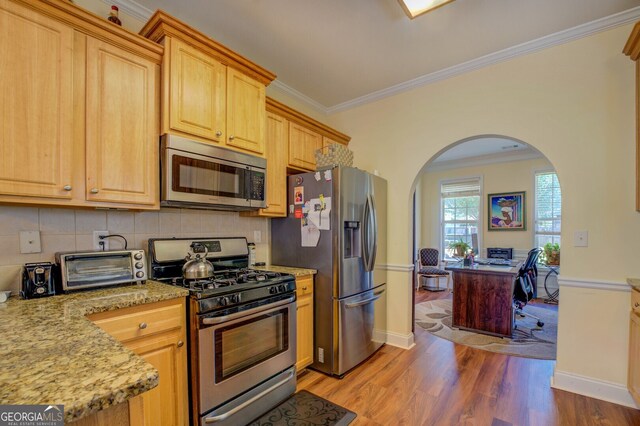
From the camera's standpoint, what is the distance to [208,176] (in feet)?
6.60

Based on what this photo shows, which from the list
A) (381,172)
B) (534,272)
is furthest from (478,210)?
(381,172)

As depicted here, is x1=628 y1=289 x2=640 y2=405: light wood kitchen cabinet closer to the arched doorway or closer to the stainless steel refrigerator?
the stainless steel refrigerator

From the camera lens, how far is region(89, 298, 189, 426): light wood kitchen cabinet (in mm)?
1388

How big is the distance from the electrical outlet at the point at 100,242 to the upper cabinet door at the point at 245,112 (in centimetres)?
99

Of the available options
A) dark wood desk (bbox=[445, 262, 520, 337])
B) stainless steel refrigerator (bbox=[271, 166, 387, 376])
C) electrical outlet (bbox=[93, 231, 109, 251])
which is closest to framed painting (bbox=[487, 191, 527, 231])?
dark wood desk (bbox=[445, 262, 520, 337])

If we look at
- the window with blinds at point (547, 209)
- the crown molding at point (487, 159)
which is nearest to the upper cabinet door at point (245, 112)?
the crown molding at point (487, 159)

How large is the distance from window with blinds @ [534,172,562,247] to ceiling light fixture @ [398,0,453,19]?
16.1 feet

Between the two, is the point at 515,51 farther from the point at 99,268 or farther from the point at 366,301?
the point at 99,268

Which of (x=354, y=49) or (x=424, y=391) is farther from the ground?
(x=354, y=49)

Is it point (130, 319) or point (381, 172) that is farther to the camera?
point (381, 172)

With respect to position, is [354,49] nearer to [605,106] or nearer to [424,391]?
[605,106]

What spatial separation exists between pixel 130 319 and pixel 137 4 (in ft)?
6.67

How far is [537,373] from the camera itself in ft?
8.29

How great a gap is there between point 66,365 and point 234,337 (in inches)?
A: 44.0
